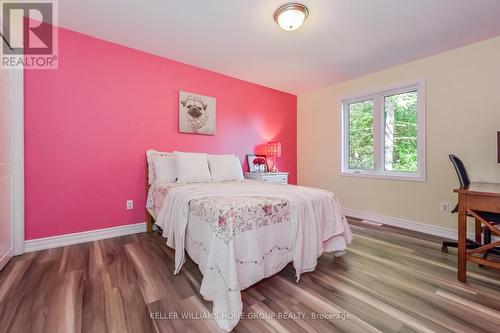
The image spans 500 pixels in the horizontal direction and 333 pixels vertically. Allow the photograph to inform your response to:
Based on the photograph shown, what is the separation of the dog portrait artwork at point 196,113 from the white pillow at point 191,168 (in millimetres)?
565

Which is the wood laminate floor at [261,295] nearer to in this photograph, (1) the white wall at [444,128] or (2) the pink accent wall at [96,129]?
(2) the pink accent wall at [96,129]

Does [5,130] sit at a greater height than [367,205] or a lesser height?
greater

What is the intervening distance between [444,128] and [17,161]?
4636mm

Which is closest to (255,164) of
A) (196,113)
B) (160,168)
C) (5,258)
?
(196,113)

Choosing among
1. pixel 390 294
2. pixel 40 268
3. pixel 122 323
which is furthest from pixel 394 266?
pixel 40 268

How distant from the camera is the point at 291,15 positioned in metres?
2.02

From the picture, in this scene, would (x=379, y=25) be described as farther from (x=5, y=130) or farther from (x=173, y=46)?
(x=5, y=130)

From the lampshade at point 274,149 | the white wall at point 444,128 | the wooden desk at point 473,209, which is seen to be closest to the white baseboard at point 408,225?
the white wall at point 444,128

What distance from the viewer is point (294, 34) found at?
8.02 feet

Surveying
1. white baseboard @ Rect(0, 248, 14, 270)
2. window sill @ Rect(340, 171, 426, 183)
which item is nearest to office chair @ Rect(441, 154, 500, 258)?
window sill @ Rect(340, 171, 426, 183)

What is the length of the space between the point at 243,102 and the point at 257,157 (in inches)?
38.3

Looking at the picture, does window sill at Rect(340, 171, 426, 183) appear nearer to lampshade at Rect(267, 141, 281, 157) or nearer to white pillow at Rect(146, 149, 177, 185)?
lampshade at Rect(267, 141, 281, 157)

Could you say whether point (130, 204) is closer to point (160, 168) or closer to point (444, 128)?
point (160, 168)

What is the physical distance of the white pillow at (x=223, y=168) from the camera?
9.71ft
